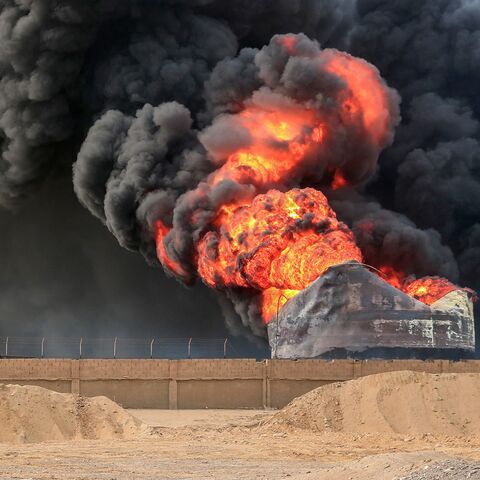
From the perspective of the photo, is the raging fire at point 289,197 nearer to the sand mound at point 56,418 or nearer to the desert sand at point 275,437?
the desert sand at point 275,437

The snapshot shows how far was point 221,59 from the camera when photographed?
7719 centimetres

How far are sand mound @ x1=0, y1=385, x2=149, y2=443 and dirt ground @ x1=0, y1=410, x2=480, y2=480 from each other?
1.10 meters

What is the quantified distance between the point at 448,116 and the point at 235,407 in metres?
37.9

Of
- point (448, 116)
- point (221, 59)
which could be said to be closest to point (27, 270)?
point (221, 59)

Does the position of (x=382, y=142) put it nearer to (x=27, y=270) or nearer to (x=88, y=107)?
(x=88, y=107)

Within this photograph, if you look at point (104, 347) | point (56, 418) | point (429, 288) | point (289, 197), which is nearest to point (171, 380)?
point (56, 418)

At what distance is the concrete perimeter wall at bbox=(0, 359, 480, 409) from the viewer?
58.0 m

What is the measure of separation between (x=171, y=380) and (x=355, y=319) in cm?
1443

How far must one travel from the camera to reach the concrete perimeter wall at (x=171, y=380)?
57969 mm

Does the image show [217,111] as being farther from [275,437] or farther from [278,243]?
[275,437]

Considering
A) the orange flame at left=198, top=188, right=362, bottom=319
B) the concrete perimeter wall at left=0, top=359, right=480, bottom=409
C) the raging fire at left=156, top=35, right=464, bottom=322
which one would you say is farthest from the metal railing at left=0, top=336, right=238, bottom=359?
the concrete perimeter wall at left=0, top=359, right=480, bottom=409

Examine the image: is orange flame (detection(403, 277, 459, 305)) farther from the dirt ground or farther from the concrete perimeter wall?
the dirt ground

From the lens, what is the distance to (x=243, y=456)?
38.2m

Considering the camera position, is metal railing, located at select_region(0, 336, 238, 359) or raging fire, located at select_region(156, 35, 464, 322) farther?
metal railing, located at select_region(0, 336, 238, 359)
